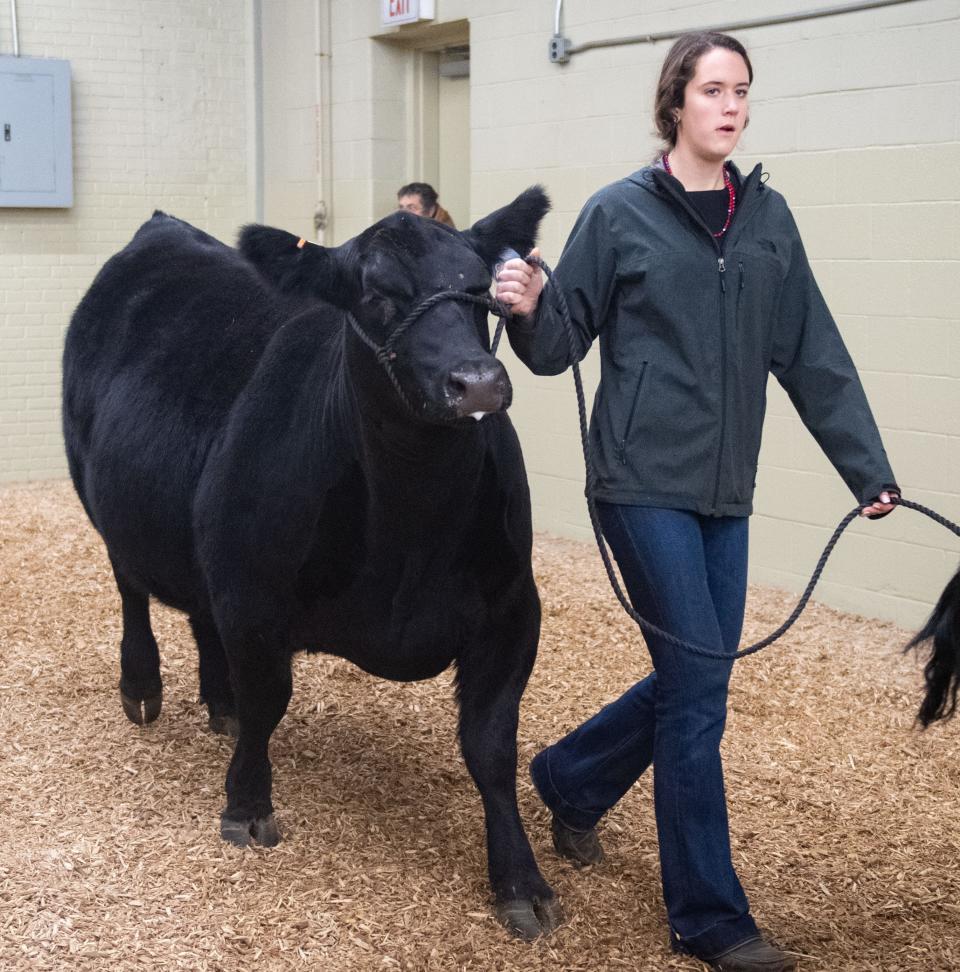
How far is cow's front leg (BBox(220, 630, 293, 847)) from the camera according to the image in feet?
10.8

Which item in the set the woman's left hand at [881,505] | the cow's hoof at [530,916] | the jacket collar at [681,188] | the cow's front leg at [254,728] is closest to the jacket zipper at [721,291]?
the jacket collar at [681,188]

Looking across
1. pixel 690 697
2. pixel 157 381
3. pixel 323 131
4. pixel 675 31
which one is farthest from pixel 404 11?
pixel 690 697

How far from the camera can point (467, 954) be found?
9.34 feet

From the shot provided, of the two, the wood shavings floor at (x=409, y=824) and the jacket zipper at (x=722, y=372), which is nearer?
the jacket zipper at (x=722, y=372)

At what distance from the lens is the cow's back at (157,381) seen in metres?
3.67

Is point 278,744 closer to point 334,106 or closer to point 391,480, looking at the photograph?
point 391,480

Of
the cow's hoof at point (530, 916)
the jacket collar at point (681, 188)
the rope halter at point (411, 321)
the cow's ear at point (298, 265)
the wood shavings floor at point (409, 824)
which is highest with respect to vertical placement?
the jacket collar at point (681, 188)

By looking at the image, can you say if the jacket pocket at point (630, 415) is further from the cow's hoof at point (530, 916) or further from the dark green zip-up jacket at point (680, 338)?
the cow's hoof at point (530, 916)

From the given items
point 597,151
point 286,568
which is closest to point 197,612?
point 286,568

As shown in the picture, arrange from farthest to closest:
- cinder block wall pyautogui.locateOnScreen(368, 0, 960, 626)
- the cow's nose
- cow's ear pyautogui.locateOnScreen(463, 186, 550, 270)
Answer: cinder block wall pyautogui.locateOnScreen(368, 0, 960, 626), cow's ear pyautogui.locateOnScreen(463, 186, 550, 270), the cow's nose

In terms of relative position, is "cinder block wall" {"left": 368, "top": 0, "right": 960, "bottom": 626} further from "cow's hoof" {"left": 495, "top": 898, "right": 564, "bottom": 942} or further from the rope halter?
the rope halter

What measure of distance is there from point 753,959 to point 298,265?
5.51ft

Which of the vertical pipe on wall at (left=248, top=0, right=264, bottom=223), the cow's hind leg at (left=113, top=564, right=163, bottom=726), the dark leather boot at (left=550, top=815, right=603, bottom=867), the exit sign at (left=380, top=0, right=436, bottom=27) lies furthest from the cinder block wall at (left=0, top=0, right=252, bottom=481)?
the dark leather boot at (left=550, top=815, right=603, bottom=867)

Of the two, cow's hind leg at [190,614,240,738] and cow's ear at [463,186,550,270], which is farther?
cow's hind leg at [190,614,240,738]
